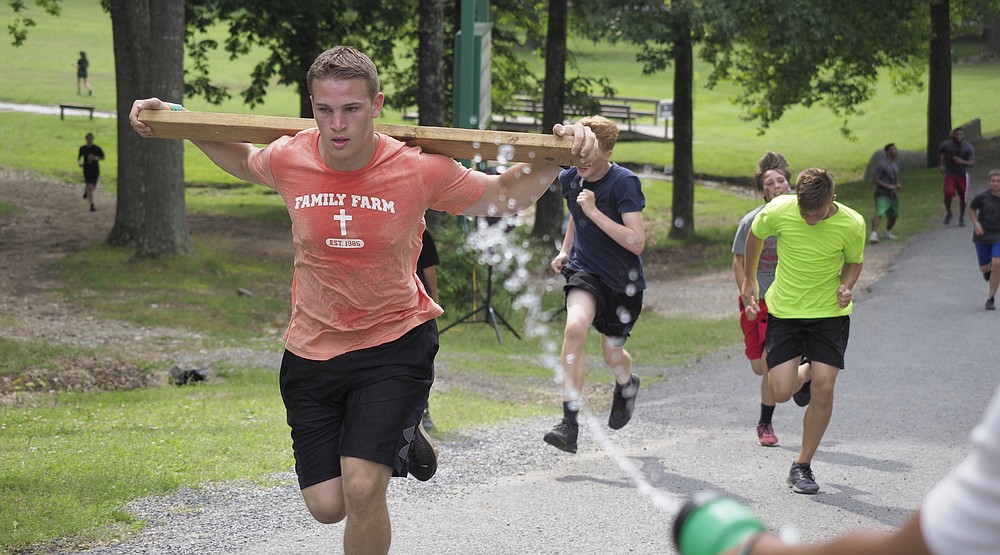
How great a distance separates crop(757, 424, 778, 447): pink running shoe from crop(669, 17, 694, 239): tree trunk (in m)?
19.2

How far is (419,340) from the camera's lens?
191 inches

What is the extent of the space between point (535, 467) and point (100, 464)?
9.15ft

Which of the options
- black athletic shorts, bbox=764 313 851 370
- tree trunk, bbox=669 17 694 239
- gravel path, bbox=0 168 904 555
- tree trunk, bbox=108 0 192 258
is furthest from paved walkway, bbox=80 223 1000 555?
tree trunk, bbox=669 17 694 239

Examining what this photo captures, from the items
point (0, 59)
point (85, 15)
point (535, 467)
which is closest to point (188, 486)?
point (535, 467)

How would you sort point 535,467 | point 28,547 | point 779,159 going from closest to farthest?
point 28,547
point 535,467
point 779,159

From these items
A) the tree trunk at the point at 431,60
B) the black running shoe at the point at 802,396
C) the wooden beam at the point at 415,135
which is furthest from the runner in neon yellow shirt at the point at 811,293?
the tree trunk at the point at 431,60

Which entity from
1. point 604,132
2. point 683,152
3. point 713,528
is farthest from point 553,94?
point 713,528

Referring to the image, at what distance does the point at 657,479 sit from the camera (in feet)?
24.9

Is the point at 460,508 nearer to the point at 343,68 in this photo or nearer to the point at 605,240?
the point at 605,240

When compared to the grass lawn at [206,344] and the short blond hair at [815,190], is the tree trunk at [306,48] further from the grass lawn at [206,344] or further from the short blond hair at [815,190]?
the short blond hair at [815,190]

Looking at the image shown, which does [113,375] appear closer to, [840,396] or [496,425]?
[496,425]

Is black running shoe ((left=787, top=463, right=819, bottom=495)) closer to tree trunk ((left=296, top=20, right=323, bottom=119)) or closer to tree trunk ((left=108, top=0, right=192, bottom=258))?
tree trunk ((left=108, top=0, right=192, bottom=258))

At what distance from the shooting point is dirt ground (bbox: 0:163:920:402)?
462 inches

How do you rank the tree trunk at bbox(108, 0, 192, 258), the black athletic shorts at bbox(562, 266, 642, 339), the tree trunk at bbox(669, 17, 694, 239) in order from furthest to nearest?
the tree trunk at bbox(669, 17, 694, 239) → the tree trunk at bbox(108, 0, 192, 258) → the black athletic shorts at bbox(562, 266, 642, 339)
